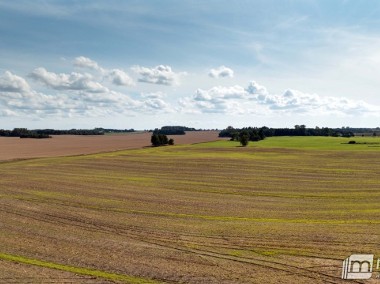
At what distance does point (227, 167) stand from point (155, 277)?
48052mm

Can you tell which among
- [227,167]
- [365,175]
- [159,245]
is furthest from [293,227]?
[227,167]

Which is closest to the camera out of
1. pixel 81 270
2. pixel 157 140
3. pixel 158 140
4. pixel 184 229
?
pixel 81 270

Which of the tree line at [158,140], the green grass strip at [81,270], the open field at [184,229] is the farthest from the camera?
the tree line at [158,140]

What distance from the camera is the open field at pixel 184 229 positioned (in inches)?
706

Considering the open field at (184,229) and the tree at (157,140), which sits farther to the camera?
the tree at (157,140)

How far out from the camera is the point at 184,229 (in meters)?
25.2

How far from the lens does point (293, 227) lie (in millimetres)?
25625

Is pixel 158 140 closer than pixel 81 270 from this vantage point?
No

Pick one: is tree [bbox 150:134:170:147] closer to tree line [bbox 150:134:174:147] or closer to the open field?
tree line [bbox 150:134:174:147]

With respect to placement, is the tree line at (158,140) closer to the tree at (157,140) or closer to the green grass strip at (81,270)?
the tree at (157,140)

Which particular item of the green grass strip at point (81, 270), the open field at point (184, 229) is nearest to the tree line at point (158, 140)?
the open field at point (184, 229)

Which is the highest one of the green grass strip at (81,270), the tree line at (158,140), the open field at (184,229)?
the tree line at (158,140)

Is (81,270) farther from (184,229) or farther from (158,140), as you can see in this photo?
(158,140)

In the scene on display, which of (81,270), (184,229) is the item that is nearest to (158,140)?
(184,229)
